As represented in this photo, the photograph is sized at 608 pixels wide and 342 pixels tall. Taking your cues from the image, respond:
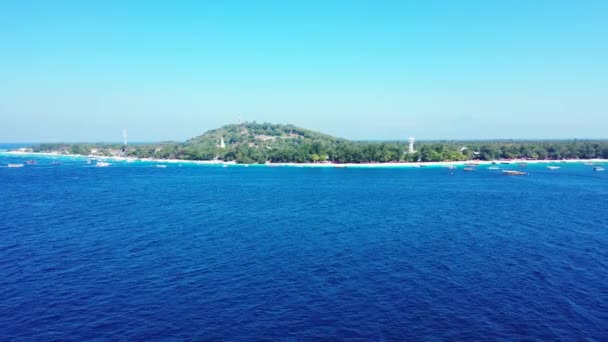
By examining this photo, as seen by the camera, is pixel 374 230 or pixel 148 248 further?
pixel 374 230

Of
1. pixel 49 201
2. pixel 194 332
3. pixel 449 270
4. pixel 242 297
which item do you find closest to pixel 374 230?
pixel 449 270

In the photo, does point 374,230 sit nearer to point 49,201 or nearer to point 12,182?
point 49,201

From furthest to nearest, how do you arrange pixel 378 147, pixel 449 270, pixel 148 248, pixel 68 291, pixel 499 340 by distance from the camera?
1. pixel 378 147
2. pixel 148 248
3. pixel 449 270
4. pixel 68 291
5. pixel 499 340

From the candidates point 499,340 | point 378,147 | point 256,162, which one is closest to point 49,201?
point 499,340

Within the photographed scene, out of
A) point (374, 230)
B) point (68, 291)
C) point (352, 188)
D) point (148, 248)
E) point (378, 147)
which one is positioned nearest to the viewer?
point (68, 291)

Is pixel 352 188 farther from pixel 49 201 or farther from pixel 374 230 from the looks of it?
pixel 49 201

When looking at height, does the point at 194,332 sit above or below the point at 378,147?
below
